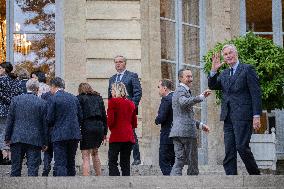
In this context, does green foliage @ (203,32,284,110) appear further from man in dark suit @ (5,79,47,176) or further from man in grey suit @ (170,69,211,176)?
man in dark suit @ (5,79,47,176)

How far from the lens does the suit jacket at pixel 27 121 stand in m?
11.3

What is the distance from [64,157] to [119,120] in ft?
2.93

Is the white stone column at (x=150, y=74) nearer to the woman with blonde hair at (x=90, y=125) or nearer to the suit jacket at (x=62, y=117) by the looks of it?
the woman with blonde hair at (x=90, y=125)

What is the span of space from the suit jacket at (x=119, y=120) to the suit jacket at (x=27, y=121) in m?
0.88

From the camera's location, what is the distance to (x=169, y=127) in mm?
12531

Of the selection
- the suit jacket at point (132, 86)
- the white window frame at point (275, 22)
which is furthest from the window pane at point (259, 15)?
the suit jacket at point (132, 86)

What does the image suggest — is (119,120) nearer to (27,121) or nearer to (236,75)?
(27,121)

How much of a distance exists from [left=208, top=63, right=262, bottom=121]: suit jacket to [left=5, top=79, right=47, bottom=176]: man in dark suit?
2379 mm

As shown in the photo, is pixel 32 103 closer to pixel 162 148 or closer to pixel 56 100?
pixel 56 100

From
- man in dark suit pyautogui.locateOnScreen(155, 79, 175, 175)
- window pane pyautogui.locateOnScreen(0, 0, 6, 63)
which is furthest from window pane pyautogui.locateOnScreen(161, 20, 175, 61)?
man in dark suit pyautogui.locateOnScreen(155, 79, 175, 175)

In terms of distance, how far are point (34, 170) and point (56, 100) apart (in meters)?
1.02

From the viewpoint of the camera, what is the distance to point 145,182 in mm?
10008

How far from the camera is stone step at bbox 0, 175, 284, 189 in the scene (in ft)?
32.5

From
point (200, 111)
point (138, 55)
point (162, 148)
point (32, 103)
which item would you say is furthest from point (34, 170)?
point (200, 111)
